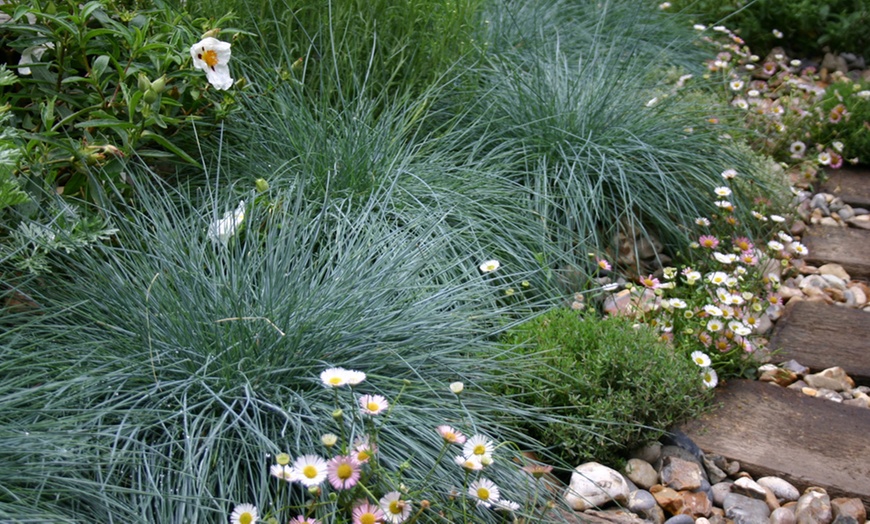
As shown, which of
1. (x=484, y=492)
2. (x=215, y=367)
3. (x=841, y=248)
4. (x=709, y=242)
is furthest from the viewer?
(x=841, y=248)

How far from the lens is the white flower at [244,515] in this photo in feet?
4.78

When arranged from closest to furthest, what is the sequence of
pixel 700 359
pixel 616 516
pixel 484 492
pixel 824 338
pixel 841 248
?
pixel 484 492 < pixel 616 516 < pixel 700 359 < pixel 824 338 < pixel 841 248

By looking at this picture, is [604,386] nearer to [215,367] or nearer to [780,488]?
[780,488]

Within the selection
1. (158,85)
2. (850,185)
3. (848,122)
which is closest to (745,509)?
(158,85)

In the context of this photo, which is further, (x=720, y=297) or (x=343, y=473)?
(x=720, y=297)

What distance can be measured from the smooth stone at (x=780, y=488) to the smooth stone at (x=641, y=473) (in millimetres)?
280

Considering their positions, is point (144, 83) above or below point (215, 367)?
above

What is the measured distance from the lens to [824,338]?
2.93m

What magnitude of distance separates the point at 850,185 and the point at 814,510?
256cm

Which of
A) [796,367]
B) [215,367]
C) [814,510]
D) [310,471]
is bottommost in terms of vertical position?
[796,367]

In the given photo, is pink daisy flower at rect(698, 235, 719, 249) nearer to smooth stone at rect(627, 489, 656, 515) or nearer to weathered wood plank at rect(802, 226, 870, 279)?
weathered wood plank at rect(802, 226, 870, 279)

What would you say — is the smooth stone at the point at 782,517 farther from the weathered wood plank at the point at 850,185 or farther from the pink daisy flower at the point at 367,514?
the weathered wood plank at the point at 850,185

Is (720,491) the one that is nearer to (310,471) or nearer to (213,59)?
(310,471)

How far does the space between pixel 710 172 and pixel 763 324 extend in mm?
701
